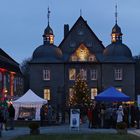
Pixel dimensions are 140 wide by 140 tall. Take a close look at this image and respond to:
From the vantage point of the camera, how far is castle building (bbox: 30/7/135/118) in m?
90.1

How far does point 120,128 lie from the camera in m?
29.5

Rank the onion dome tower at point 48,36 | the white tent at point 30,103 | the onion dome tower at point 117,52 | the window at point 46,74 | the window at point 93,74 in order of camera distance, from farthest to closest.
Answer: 1. the onion dome tower at point 48,36
2. the window at point 93,74
3. the onion dome tower at point 117,52
4. the window at point 46,74
5. the white tent at point 30,103

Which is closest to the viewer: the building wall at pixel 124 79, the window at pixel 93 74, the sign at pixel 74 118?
the sign at pixel 74 118

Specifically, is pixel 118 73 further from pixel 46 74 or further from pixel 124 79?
pixel 46 74

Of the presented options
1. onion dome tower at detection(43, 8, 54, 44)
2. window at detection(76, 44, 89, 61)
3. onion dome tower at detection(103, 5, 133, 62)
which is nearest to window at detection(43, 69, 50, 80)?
window at detection(76, 44, 89, 61)

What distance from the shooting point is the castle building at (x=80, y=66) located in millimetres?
90062

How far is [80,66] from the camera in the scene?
9231cm

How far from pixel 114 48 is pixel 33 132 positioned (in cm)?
6255

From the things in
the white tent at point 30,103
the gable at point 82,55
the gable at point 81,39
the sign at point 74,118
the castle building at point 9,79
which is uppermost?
the gable at point 81,39

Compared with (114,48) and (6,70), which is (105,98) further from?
(114,48)

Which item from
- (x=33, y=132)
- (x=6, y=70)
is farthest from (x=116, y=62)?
(x=33, y=132)

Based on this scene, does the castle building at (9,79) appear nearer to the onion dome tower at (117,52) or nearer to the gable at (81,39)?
the gable at (81,39)

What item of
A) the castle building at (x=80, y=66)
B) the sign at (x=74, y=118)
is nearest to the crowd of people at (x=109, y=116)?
the sign at (x=74, y=118)

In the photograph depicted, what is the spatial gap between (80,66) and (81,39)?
15.6ft
